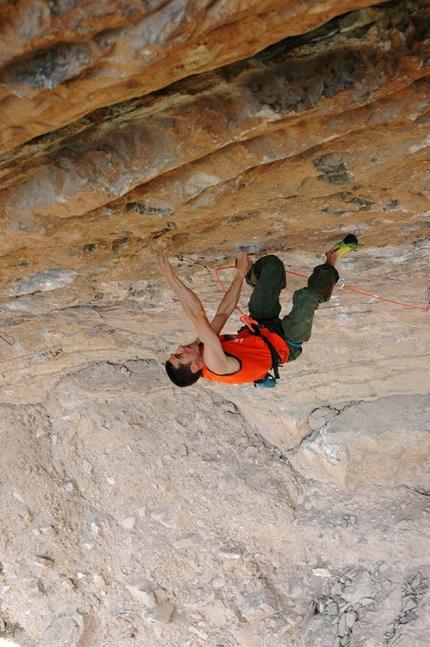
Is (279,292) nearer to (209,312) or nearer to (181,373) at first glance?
(181,373)

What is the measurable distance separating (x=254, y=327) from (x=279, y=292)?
0.34 metres

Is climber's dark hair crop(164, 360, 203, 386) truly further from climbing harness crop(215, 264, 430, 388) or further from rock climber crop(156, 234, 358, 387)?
climbing harness crop(215, 264, 430, 388)

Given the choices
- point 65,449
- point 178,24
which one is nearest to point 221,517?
point 65,449

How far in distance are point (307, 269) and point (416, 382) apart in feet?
7.90

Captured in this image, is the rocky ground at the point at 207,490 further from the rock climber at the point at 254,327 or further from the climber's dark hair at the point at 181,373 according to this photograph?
the climber's dark hair at the point at 181,373

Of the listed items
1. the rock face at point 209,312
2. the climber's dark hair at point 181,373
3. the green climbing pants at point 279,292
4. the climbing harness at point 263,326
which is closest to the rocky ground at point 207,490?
the rock face at point 209,312

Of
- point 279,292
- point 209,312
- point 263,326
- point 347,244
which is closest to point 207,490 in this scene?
point 209,312

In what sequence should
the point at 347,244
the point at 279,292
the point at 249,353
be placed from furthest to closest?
the point at 279,292, the point at 249,353, the point at 347,244

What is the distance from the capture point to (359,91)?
7.29 ft

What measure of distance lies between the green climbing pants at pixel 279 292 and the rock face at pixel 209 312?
0.70 ft

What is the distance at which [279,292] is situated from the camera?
415 cm

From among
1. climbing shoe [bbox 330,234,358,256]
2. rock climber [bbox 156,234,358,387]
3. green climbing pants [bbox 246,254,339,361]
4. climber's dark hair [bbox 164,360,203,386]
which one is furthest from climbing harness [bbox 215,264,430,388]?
climber's dark hair [bbox 164,360,203,386]

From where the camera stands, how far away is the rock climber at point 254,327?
3.62m

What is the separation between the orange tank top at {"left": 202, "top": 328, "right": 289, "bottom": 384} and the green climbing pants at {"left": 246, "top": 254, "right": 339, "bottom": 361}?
4.3 inches
